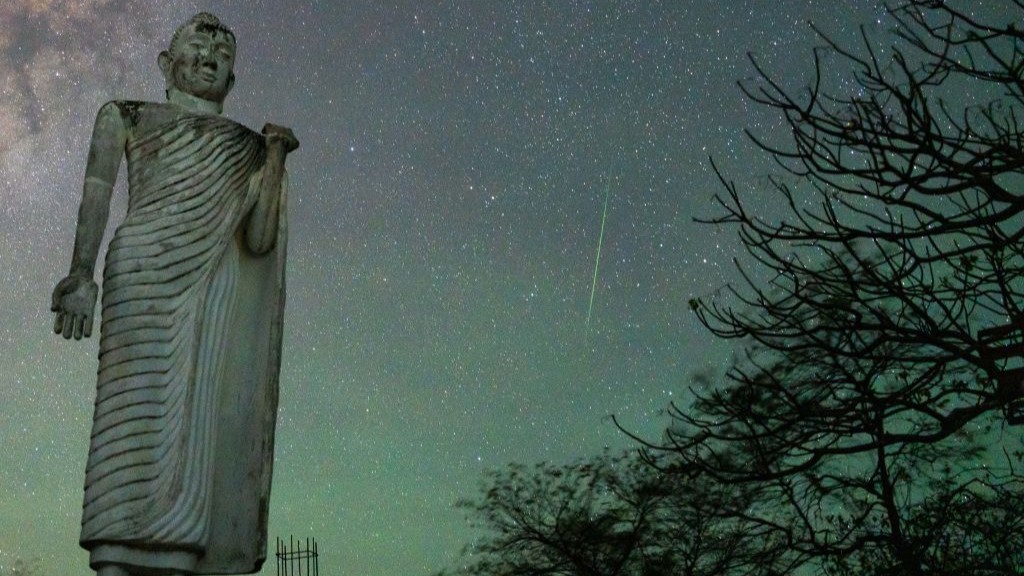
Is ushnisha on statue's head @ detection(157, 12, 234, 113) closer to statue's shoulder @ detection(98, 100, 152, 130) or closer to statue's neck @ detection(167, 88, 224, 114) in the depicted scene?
statue's neck @ detection(167, 88, 224, 114)

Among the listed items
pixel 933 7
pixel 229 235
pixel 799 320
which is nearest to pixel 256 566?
pixel 229 235

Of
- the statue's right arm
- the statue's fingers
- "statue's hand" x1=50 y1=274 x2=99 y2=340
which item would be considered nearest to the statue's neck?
the statue's right arm

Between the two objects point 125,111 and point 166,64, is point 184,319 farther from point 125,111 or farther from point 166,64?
point 166,64

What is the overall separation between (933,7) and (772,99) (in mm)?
1021

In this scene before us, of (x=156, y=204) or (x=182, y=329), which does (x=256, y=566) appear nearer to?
(x=182, y=329)

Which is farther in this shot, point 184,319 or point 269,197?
point 269,197

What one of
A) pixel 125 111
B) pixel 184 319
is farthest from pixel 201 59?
pixel 184 319

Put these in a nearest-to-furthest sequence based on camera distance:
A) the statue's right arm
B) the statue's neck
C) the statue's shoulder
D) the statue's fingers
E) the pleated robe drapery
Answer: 1. the pleated robe drapery
2. the statue's fingers
3. the statue's right arm
4. the statue's shoulder
5. the statue's neck

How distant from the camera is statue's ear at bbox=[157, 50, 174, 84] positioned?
6719 mm

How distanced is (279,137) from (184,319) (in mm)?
1187

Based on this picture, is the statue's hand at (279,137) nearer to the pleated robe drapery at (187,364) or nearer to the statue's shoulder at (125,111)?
the pleated robe drapery at (187,364)

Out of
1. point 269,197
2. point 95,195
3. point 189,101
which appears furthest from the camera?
point 189,101

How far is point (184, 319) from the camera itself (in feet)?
19.3

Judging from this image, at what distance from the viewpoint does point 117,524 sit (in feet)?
17.6
